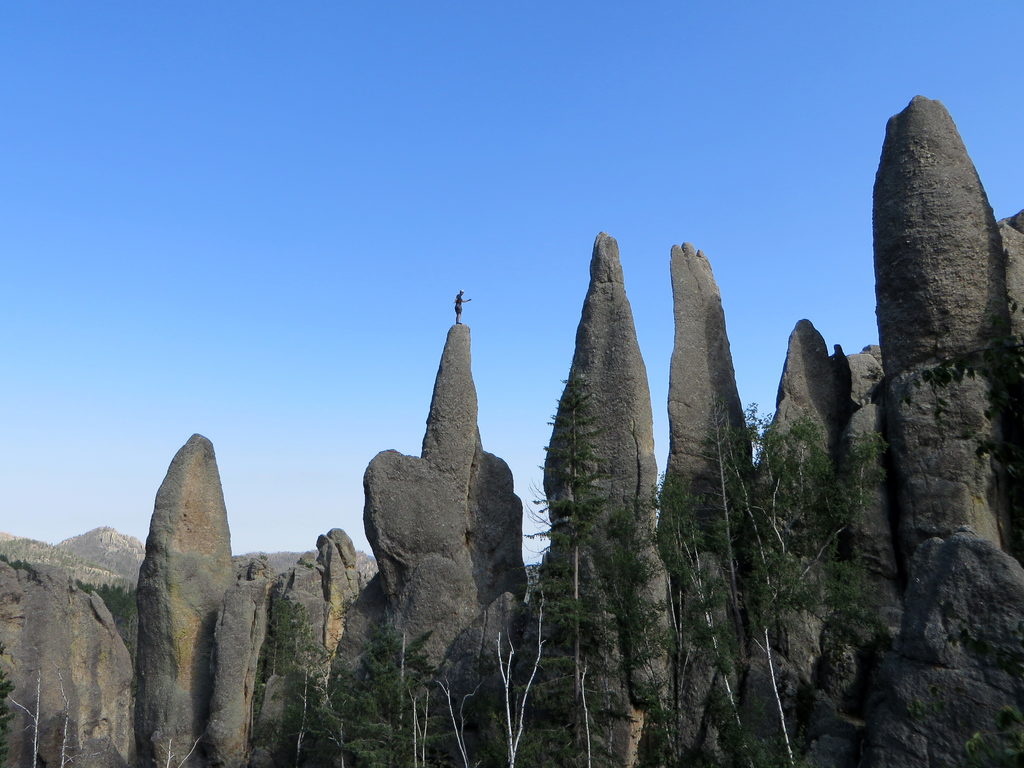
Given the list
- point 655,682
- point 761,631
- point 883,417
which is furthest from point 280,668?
point 883,417

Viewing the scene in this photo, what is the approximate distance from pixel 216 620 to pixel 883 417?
23.2 meters

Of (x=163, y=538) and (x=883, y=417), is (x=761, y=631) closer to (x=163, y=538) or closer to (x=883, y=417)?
(x=883, y=417)

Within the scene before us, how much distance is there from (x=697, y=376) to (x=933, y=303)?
317 inches

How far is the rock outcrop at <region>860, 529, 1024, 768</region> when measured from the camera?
61.7 ft

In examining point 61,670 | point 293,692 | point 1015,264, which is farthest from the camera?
point 61,670

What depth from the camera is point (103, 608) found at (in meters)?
39.3

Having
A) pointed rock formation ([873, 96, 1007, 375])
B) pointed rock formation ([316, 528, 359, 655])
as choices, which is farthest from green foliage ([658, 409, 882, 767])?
pointed rock formation ([316, 528, 359, 655])

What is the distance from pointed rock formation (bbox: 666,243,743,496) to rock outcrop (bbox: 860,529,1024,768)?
10557 mm

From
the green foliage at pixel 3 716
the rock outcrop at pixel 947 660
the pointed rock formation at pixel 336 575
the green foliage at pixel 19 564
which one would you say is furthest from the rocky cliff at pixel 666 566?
the pointed rock formation at pixel 336 575

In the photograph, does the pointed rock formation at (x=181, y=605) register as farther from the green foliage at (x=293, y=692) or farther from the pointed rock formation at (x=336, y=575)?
the pointed rock formation at (x=336, y=575)

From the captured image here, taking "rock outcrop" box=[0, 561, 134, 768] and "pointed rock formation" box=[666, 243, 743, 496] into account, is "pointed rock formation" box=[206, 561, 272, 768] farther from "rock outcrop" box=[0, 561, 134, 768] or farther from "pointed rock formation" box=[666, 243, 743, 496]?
"pointed rock formation" box=[666, 243, 743, 496]

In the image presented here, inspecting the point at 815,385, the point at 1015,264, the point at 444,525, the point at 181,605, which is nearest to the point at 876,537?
the point at 815,385

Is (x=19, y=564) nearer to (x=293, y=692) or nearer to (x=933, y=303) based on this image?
(x=293, y=692)

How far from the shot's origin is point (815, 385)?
32.6 metres
